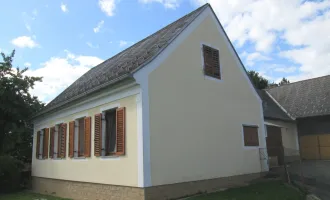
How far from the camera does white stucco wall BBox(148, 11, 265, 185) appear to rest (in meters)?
10.1

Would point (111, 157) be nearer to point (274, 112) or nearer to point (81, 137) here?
point (81, 137)

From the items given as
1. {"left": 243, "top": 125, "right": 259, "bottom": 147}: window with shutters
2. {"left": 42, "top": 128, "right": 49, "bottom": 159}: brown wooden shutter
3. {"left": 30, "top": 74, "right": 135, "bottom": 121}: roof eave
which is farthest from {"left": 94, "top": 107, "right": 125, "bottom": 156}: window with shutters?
Answer: {"left": 42, "top": 128, "right": 49, "bottom": 159}: brown wooden shutter

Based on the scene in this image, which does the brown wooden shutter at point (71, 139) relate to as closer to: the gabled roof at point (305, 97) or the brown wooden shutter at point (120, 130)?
the brown wooden shutter at point (120, 130)

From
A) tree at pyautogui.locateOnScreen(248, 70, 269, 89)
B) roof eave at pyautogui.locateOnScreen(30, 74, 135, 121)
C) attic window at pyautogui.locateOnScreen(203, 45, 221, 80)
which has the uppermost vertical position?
tree at pyautogui.locateOnScreen(248, 70, 269, 89)

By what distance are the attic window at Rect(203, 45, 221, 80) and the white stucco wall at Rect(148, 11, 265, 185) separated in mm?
267

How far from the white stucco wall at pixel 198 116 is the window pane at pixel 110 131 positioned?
6.36 feet

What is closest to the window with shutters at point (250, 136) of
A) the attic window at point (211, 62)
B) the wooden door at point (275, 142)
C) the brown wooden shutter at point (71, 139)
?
the attic window at point (211, 62)

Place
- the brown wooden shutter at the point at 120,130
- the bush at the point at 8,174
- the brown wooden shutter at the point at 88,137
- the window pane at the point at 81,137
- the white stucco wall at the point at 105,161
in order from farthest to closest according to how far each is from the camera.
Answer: the bush at the point at 8,174, the window pane at the point at 81,137, the brown wooden shutter at the point at 88,137, the brown wooden shutter at the point at 120,130, the white stucco wall at the point at 105,161

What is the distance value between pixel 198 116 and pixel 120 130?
2.97 meters

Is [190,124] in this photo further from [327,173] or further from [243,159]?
[327,173]

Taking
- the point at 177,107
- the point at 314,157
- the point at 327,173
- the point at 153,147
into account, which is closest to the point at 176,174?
the point at 153,147

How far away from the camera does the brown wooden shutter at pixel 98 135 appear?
36.8 ft

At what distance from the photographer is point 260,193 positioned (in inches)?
421

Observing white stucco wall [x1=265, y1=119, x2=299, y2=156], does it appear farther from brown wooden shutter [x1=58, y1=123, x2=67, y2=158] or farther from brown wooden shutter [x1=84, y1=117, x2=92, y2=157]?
brown wooden shutter [x1=58, y1=123, x2=67, y2=158]
